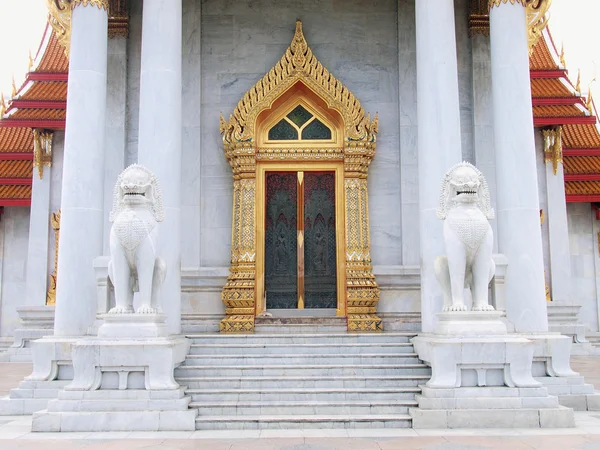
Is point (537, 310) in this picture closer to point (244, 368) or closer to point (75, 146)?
point (244, 368)

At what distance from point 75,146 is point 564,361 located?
7.95 meters

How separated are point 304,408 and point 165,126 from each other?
4.76 m

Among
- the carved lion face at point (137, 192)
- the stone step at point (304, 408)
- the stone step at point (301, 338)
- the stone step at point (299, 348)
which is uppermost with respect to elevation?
the carved lion face at point (137, 192)

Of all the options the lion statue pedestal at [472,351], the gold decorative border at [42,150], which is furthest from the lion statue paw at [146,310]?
the gold decorative border at [42,150]

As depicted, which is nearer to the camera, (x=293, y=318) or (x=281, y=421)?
(x=281, y=421)

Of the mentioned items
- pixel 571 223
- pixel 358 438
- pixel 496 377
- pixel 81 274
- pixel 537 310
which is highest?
pixel 571 223

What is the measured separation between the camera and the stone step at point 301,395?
348 inches

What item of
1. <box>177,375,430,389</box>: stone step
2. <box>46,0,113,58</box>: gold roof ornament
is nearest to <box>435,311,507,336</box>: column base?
<box>177,375,430,389</box>: stone step

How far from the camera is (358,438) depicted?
7625mm

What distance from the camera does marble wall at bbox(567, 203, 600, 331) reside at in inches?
746

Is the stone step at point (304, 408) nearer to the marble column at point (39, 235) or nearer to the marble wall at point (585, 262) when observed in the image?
the marble column at point (39, 235)

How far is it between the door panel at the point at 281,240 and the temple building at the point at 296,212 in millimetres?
40

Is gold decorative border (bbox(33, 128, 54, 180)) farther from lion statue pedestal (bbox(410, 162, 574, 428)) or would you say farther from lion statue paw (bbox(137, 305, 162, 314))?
lion statue pedestal (bbox(410, 162, 574, 428))

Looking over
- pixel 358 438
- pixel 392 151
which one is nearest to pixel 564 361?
pixel 358 438
